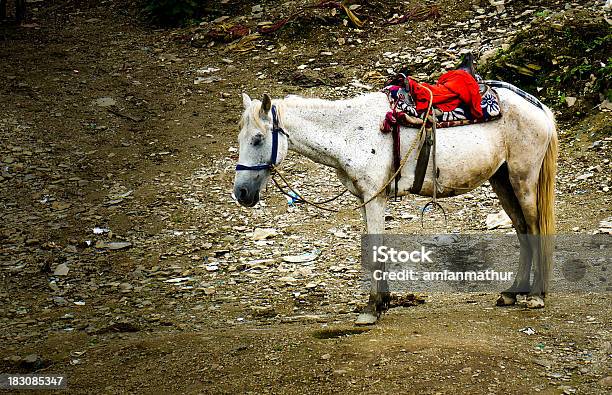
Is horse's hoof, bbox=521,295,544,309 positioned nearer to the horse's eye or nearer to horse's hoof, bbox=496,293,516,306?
horse's hoof, bbox=496,293,516,306

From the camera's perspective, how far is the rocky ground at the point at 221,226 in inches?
193

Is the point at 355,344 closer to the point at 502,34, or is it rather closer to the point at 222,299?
the point at 222,299

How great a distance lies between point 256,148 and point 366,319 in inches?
56.3

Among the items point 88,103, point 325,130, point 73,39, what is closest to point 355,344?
point 325,130

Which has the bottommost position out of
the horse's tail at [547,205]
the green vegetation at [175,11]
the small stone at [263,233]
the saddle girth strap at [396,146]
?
the small stone at [263,233]

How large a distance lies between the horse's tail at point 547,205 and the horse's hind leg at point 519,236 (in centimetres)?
15

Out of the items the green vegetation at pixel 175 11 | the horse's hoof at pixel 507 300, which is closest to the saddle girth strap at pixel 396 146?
the horse's hoof at pixel 507 300

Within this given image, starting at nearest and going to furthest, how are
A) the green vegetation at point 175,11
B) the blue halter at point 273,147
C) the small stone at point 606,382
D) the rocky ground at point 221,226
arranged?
the small stone at point 606,382 → the rocky ground at point 221,226 → the blue halter at point 273,147 → the green vegetation at point 175,11

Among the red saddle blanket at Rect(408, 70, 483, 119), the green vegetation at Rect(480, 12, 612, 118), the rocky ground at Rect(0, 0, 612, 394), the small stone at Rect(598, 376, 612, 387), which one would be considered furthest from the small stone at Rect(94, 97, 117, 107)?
the small stone at Rect(598, 376, 612, 387)

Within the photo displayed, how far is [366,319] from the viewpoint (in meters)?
5.52

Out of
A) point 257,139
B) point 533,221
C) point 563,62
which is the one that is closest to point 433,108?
point 533,221

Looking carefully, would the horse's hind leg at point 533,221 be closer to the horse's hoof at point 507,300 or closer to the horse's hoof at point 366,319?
the horse's hoof at point 507,300

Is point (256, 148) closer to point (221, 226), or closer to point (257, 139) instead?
point (257, 139)

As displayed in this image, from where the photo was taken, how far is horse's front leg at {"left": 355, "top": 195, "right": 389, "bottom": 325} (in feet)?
17.9
